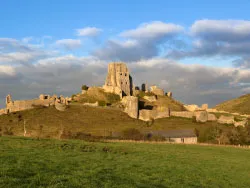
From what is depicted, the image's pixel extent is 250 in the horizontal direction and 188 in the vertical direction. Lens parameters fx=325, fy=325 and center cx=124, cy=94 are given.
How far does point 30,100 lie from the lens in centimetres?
10850

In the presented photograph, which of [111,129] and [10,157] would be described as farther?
[111,129]

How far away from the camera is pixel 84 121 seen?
318 feet

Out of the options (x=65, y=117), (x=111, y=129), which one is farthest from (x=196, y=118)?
(x=65, y=117)

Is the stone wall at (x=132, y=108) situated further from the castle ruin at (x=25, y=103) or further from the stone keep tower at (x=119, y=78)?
the stone keep tower at (x=119, y=78)

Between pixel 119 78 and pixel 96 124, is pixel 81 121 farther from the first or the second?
pixel 119 78

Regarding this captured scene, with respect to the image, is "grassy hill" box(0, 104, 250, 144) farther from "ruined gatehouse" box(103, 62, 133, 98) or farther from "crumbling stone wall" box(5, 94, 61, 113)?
"ruined gatehouse" box(103, 62, 133, 98)

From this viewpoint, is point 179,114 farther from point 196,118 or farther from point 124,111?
point 124,111

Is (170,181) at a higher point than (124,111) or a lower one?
lower

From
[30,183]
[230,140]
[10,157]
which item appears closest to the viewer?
[30,183]

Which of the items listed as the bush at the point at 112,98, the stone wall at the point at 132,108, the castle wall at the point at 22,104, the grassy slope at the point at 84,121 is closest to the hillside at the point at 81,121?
the grassy slope at the point at 84,121

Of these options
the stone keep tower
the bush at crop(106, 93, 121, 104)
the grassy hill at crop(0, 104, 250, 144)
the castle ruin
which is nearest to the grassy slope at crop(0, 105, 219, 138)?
the grassy hill at crop(0, 104, 250, 144)

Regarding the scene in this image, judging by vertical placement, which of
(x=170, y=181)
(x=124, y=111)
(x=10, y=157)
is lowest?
(x=170, y=181)

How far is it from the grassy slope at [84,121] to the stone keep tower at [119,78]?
38544mm

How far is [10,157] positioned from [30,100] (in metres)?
92.8
